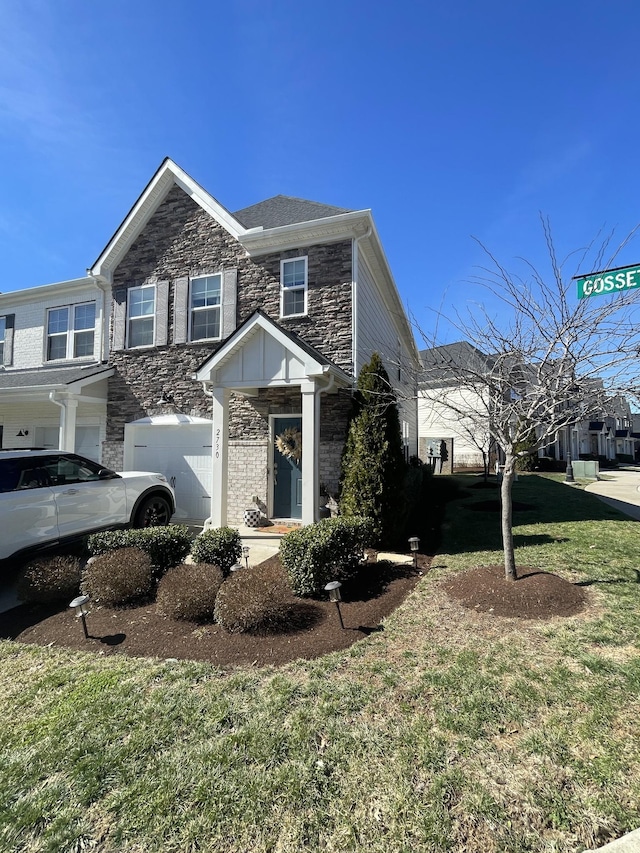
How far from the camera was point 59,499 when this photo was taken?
6.32 metres

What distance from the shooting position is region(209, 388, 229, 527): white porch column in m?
8.57

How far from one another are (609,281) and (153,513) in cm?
812

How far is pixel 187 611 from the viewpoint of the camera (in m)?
4.70

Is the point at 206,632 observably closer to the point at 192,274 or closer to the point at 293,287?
the point at 293,287

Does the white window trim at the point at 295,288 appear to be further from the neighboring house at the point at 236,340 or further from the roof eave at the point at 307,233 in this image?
the roof eave at the point at 307,233

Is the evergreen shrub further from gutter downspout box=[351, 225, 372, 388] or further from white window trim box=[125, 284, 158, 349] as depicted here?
white window trim box=[125, 284, 158, 349]

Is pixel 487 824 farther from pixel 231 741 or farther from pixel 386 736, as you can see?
pixel 231 741

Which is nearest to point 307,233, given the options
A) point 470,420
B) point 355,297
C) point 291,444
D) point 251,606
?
point 355,297

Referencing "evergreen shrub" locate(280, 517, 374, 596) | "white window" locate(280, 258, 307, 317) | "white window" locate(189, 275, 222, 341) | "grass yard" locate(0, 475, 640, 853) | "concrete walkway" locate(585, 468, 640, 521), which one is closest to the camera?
"grass yard" locate(0, 475, 640, 853)

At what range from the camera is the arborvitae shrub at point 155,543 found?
5.90m

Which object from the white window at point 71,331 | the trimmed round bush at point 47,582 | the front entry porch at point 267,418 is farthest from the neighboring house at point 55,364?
the trimmed round bush at point 47,582

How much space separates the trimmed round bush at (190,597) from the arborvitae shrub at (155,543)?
100 centimetres

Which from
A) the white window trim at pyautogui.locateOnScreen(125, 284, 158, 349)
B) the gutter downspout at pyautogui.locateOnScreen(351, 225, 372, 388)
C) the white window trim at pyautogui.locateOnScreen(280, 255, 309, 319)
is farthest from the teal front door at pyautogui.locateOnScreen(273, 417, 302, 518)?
the white window trim at pyautogui.locateOnScreen(125, 284, 158, 349)

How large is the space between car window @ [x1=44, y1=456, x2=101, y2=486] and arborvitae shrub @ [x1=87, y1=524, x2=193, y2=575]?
3.67 ft
